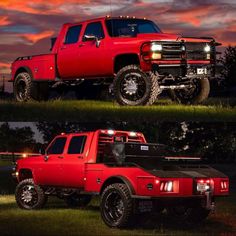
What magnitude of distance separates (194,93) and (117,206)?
7.03 meters

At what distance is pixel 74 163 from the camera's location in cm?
1252

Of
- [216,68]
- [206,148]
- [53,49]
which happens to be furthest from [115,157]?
[206,148]

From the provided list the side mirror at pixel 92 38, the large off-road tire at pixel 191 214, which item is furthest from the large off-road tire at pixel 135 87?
the large off-road tire at pixel 191 214

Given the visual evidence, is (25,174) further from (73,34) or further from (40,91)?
(73,34)

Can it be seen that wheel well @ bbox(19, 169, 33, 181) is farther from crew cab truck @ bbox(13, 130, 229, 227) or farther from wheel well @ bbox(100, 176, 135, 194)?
wheel well @ bbox(100, 176, 135, 194)

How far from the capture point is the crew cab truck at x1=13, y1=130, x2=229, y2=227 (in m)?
10.5

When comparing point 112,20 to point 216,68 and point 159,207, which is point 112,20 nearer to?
point 216,68

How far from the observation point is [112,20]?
16.3 metres

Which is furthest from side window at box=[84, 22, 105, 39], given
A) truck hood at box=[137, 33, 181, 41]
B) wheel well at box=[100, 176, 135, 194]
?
wheel well at box=[100, 176, 135, 194]

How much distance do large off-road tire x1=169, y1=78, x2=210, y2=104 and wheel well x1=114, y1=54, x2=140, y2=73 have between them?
2231 millimetres

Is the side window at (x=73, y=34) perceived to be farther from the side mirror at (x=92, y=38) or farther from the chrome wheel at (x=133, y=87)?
the chrome wheel at (x=133, y=87)

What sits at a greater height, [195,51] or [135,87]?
[195,51]

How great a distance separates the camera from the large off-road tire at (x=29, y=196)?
1364 centimetres

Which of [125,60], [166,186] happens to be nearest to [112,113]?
[125,60]
